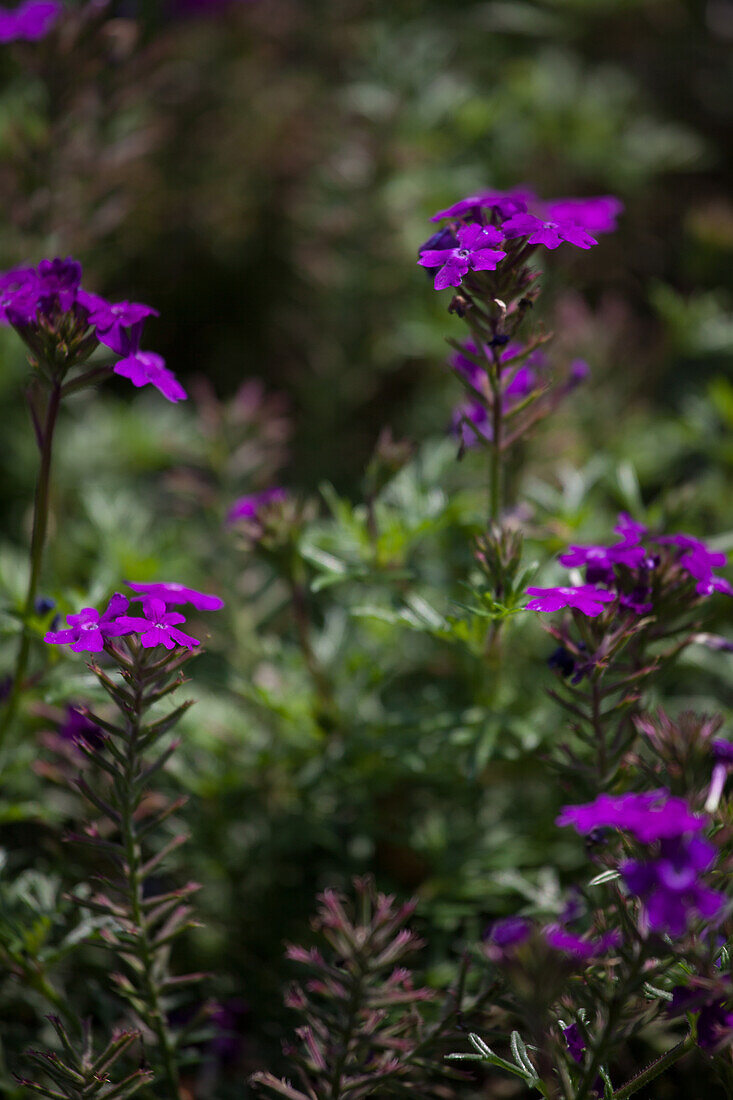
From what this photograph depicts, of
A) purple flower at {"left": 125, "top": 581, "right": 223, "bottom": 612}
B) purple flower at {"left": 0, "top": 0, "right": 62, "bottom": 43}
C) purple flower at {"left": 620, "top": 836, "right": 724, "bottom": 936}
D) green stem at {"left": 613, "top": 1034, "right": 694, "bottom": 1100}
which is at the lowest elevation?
green stem at {"left": 613, "top": 1034, "right": 694, "bottom": 1100}

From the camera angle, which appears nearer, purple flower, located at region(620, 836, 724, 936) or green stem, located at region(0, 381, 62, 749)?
purple flower, located at region(620, 836, 724, 936)

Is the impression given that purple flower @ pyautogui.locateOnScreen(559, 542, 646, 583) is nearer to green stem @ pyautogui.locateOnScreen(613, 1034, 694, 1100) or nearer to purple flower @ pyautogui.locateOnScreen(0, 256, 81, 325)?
green stem @ pyautogui.locateOnScreen(613, 1034, 694, 1100)

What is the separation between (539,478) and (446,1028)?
196 centimetres

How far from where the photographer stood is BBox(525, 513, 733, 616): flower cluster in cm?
164

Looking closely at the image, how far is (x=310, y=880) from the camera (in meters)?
2.52

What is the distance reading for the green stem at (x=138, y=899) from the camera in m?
1.58

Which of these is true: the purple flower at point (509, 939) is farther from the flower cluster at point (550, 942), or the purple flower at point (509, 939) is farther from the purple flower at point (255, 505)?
the purple flower at point (255, 505)

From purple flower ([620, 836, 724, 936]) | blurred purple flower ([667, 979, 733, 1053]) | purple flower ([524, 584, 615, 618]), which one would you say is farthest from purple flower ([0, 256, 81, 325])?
blurred purple flower ([667, 979, 733, 1053])

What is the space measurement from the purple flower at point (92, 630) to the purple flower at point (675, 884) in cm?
84

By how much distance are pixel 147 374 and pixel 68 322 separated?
163mm

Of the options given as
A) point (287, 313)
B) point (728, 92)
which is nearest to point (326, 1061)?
point (287, 313)

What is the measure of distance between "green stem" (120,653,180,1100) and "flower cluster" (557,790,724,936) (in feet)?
2.41

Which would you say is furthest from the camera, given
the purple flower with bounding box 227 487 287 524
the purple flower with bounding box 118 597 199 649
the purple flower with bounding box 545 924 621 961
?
the purple flower with bounding box 227 487 287 524

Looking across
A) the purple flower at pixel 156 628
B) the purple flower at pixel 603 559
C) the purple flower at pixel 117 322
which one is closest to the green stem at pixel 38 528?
the purple flower at pixel 117 322
